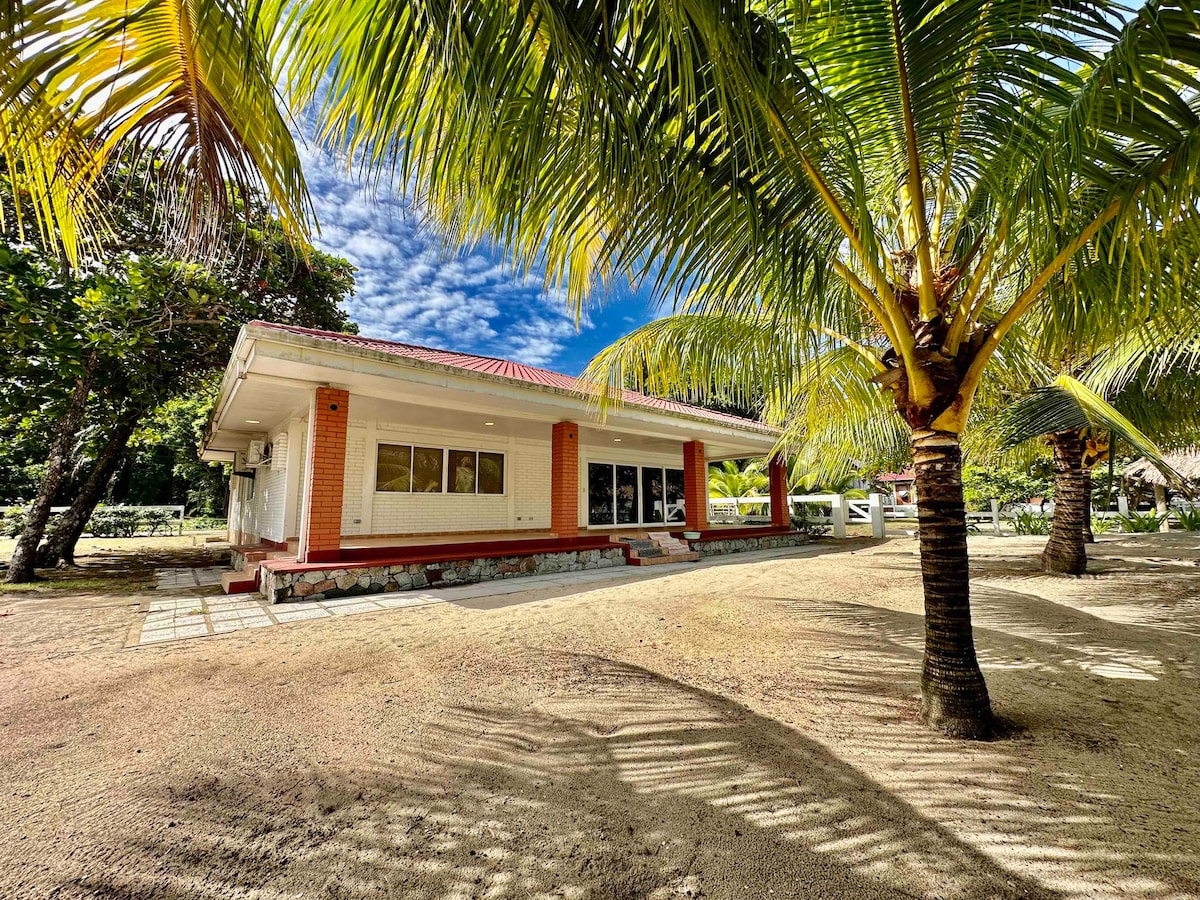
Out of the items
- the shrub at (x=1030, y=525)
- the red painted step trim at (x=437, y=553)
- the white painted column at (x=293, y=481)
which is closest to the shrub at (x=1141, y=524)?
the shrub at (x=1030, y=525)

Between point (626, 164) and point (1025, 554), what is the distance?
45.9 feet

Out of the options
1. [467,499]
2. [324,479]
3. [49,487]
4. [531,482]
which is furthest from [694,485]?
[49,487]

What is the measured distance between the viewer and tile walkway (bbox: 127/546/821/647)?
577 centimetres

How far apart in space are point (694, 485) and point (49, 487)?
13729mm

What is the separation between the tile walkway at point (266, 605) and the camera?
18.9 ft

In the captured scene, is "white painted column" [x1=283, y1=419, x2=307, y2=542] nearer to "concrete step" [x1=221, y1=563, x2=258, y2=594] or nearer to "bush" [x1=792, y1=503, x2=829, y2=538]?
"concrete step" [x1=221, y1=563, x2=258, y2=594]

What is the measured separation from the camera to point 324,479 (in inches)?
318

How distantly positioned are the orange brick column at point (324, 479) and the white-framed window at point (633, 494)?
8.13 m

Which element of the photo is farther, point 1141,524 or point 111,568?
point 1141,524

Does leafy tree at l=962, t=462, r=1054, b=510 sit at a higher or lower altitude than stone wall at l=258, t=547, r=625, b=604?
higher

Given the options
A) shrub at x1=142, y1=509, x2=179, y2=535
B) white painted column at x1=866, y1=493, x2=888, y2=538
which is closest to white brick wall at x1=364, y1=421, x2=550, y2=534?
white painted column at x1=866, y1=493, x2=888, y2=538

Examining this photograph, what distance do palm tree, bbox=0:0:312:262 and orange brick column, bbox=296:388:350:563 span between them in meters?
6.41

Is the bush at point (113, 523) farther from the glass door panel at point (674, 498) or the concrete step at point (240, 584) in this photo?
the glass door panel at point (674, 498)

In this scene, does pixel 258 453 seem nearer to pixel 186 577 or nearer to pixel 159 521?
pixel 186 577
